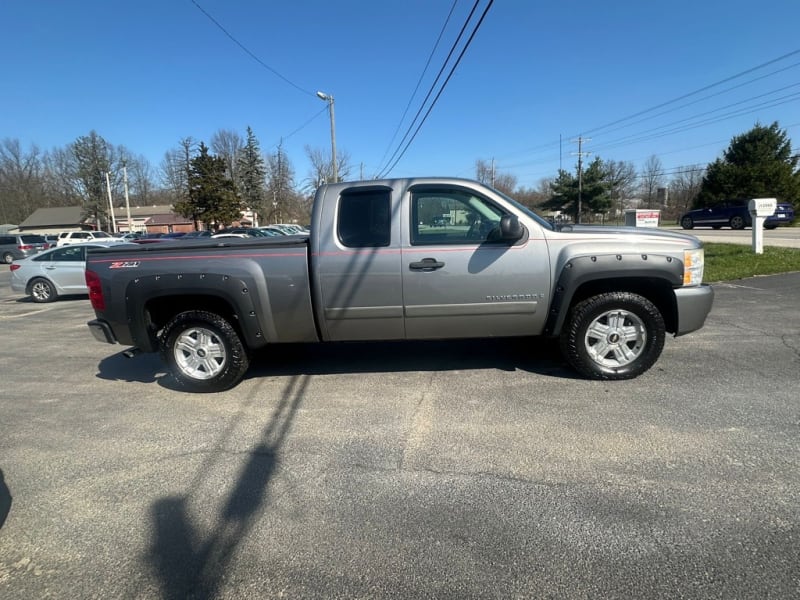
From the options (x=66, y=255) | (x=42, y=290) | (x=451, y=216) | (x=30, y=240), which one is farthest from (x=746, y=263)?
(x=30, y=240)

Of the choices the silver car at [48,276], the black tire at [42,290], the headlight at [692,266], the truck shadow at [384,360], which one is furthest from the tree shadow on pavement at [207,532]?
the black tire at [42,290]

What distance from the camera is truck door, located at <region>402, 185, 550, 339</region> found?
400 cm

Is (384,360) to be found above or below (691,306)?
below

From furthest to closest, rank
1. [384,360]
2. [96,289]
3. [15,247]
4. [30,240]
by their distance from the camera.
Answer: [30,240] < [15,247] < [384,360] < [96,289]

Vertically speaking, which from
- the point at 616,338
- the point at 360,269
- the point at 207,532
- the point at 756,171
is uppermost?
the point at 756,171

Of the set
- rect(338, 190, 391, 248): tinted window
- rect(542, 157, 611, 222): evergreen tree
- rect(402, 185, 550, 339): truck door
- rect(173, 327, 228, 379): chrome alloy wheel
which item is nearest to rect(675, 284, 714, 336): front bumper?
rect(402, 185, 550, 339): truck door

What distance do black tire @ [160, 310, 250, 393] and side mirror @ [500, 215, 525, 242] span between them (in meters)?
2.66

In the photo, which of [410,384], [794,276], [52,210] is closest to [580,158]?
[794,276]

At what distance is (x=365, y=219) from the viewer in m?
4.14

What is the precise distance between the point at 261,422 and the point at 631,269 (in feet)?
11.4

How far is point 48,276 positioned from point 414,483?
1276 cm

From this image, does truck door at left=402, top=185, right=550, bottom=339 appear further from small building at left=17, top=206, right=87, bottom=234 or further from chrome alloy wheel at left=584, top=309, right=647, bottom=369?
small building at left=17, top=206, right=87, bottom=234

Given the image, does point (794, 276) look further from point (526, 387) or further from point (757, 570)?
point (757, 570)

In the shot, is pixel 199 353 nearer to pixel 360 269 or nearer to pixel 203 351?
pixel 203 351
